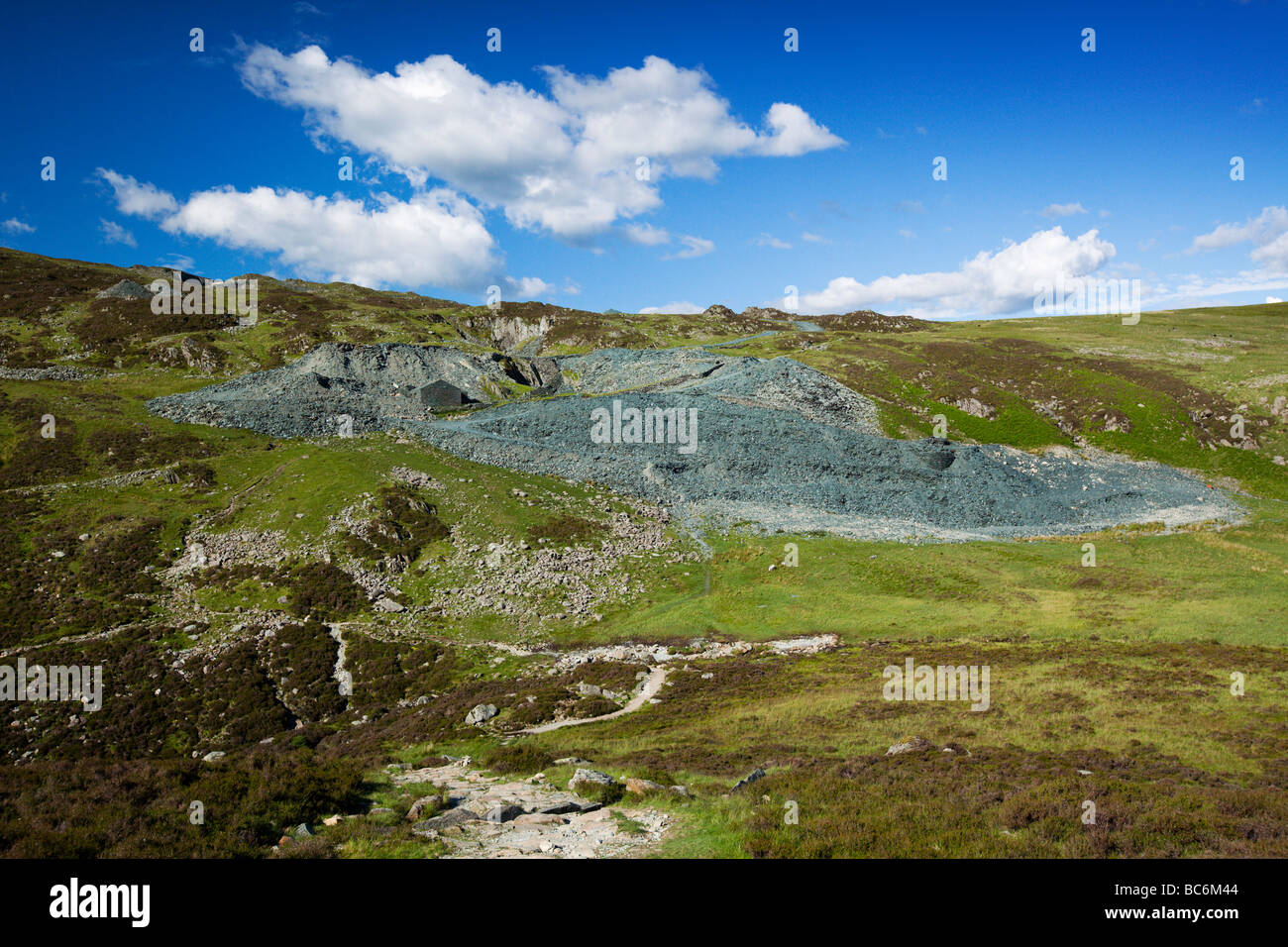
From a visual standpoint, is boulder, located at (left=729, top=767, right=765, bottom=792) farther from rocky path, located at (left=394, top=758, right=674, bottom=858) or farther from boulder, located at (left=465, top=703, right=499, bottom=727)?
boulder, located at (left=465, top=703, right=499, bottom=727)

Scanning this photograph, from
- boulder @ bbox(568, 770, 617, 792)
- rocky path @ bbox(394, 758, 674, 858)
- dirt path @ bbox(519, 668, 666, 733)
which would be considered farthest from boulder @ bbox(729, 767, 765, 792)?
dirt path @ bbox(519, 668, 666, 733)

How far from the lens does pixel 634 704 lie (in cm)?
3381

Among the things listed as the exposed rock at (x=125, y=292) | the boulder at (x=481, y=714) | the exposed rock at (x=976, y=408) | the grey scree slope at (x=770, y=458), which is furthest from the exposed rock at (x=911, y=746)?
the exposed rock at (x=125, y=292)

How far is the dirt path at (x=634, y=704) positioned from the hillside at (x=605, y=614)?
1.05ft

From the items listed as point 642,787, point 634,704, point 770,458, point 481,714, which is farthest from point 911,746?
point 770,458

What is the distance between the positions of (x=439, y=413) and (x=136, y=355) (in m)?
51.8

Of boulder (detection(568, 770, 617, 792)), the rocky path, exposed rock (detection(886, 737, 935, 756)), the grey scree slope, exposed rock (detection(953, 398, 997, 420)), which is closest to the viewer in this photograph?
the rocky path

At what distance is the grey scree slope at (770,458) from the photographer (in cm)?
6328

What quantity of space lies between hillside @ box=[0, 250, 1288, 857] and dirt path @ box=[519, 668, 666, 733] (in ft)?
1.05

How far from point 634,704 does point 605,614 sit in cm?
1294

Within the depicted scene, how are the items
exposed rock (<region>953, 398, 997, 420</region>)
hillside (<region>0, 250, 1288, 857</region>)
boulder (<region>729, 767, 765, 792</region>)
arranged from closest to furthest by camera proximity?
hillside (<region>0, 250, 1288, 857</region>), boulder (<region>729, 767, 765, 792</region>), exposed rock (<region>953, 398, 997, 420</region>)

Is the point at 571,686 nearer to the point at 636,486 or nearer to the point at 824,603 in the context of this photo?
the point at 824,603

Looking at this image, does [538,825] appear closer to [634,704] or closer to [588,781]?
[588,781]

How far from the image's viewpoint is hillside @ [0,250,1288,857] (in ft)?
56.5
